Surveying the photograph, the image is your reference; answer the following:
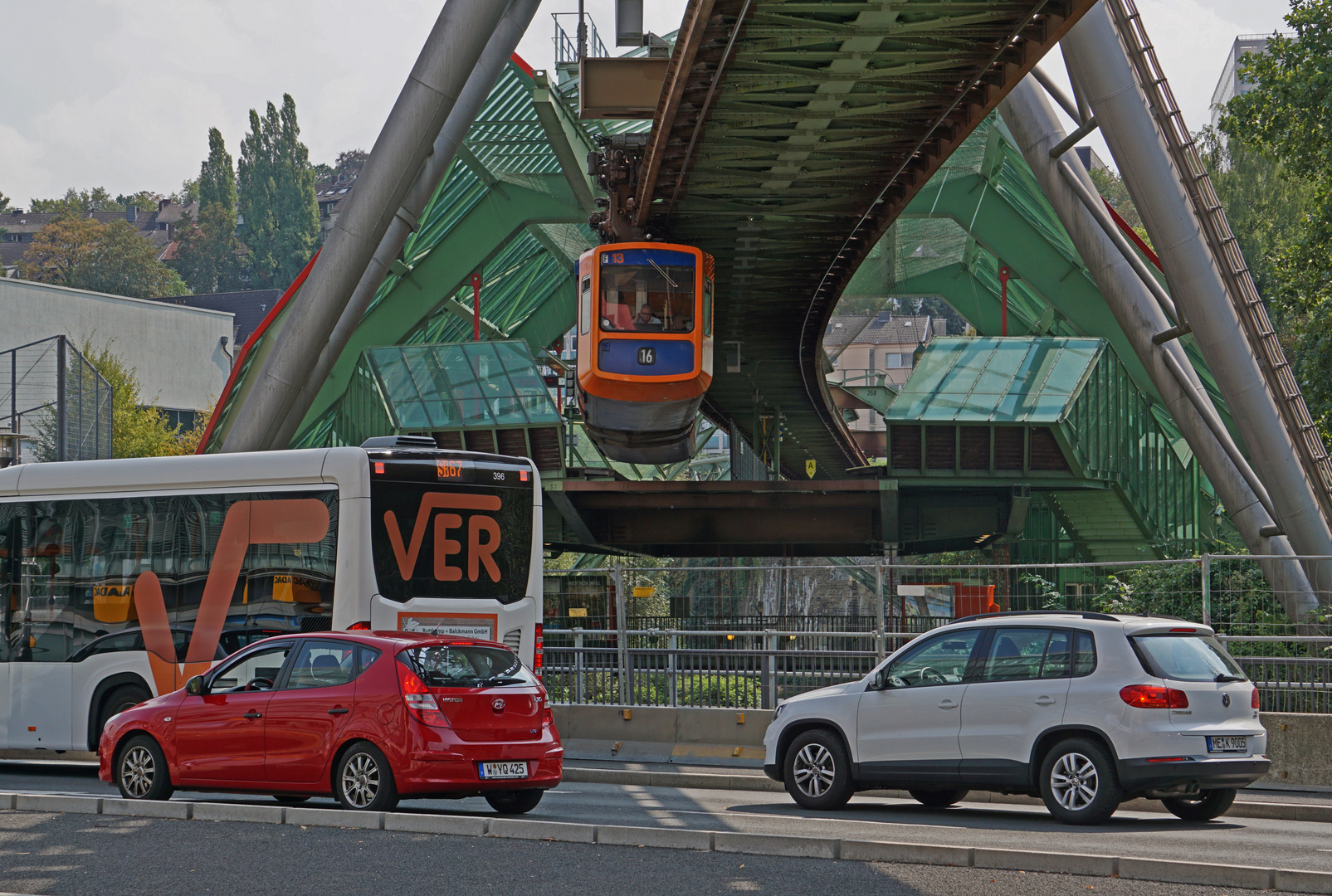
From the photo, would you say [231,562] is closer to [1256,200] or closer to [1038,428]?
[1038,428]

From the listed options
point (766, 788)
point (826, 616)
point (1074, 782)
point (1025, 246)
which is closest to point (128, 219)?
point (1025, 246)

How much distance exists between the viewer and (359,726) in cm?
1098

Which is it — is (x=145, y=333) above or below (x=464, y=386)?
above

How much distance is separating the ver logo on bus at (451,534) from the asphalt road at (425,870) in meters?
5.41

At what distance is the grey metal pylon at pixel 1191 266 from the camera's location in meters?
21.6

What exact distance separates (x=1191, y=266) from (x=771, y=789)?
11.9 meters

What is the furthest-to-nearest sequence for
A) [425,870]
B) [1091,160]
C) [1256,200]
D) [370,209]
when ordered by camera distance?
1. [1091,160]
2. [1256,200]
3. [370,209]
4. [425,870]

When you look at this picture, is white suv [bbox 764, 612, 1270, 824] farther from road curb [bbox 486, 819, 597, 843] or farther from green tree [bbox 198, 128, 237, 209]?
green tree [bbox 198, 128, 237, 209]

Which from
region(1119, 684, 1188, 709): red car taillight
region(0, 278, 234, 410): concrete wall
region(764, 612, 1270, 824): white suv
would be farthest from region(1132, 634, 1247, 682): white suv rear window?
region(0, 278, 234, 410): concrete wall

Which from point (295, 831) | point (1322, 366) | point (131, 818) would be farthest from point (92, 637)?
point (1322, 366)

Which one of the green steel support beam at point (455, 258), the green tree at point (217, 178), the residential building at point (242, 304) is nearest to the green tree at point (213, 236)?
the green tree at point (217, 178)

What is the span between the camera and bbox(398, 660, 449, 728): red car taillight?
1084 cm

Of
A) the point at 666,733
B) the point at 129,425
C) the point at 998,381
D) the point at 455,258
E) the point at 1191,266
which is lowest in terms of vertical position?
the point at 666,733

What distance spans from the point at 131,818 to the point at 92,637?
19.9 ft
